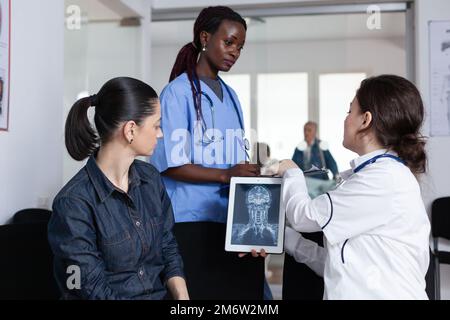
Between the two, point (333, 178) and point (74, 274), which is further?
point (333, 178)

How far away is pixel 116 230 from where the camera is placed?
1.30 m

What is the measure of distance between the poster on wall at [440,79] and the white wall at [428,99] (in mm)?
30

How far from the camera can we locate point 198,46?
1.79 m

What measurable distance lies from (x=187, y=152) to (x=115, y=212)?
0.39 metres

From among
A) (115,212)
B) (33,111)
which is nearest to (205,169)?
(115,212)

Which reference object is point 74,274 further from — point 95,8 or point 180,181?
point 95,8

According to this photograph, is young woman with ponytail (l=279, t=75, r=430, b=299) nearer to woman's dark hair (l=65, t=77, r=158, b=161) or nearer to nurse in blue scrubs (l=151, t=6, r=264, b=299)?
nurse in blue scrubs (l=151, t=6, r=264, b=299)

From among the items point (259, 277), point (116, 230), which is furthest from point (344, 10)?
point (116, 230)

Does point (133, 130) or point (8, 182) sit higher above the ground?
point (133, 130)

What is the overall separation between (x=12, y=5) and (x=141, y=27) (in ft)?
4.95

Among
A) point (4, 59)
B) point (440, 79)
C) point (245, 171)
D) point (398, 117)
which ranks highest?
point (440, 79)

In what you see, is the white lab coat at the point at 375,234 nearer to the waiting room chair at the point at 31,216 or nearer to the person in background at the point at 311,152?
the waiting room chair at the point at 31,216

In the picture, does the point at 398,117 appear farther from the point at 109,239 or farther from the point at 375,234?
the point at 109,239

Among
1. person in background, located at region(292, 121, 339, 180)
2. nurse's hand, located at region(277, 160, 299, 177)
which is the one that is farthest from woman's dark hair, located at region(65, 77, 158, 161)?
person in background, located at region(292, 121, 339, 180)
